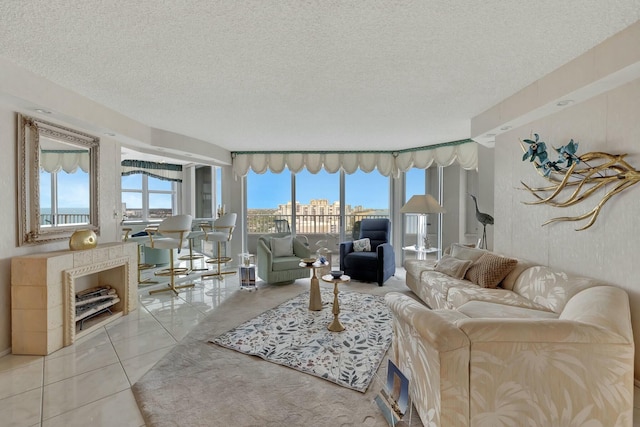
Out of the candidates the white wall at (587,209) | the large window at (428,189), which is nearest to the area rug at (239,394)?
the white wall at (587,209)

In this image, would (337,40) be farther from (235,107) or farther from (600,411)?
(600,411)

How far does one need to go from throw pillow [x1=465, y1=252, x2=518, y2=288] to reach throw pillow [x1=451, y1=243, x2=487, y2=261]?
38 cm

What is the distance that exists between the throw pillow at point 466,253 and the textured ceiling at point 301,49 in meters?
1.64

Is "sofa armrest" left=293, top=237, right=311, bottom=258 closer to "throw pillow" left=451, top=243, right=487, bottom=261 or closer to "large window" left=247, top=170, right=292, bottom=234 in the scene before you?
"large window" left=247, top=170, right=292, bottom=234

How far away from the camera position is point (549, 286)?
247 cm

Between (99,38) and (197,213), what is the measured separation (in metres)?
5.38

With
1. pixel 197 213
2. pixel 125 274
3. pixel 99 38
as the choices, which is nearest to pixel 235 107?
pixel 99 38

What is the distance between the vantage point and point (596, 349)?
1433 mm

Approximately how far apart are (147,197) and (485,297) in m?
6.48

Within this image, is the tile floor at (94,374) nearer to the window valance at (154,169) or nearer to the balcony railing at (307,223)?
the balcony railing at (307,223)

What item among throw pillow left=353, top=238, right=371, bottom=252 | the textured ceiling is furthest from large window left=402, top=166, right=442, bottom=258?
the textured ceiling

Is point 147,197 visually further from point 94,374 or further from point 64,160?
point 94,374

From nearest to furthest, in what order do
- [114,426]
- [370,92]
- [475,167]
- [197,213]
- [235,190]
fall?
[114,426]
[370,92]
[475,167]
[235,190]
[197,213]

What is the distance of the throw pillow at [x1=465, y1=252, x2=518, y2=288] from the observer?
2.95 metres
